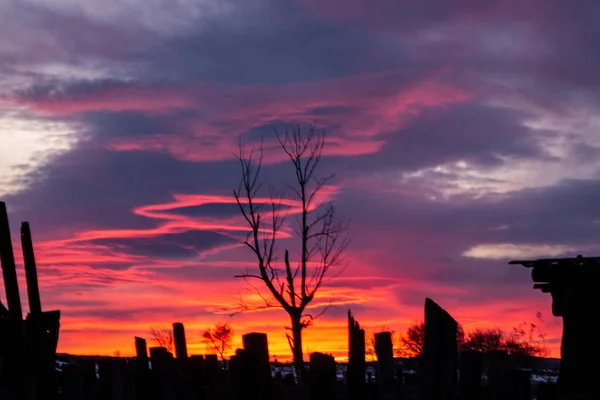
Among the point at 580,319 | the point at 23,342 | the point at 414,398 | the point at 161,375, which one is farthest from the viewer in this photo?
the point at 580,319

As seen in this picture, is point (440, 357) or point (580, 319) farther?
point (580, 319)

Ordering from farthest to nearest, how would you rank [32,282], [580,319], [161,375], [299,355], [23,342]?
[299,355] → [580,319] → [32,282] → [23,342] → [161,375]

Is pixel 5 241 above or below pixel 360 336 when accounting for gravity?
above

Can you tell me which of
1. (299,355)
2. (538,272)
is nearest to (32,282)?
(538,272)

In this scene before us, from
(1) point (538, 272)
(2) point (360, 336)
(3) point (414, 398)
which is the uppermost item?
(1) point (538, 272)

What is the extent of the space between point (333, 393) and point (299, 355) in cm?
1703

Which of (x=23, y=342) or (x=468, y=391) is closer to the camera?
(x=468, y=391)

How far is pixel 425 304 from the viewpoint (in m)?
7.27

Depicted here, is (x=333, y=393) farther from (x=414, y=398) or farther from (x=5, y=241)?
(x=5, y=241)

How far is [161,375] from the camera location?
923 cm

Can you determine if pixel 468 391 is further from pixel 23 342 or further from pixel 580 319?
pixel 580 319

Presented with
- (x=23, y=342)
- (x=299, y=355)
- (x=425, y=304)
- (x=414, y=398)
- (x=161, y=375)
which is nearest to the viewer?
(x=425, y=304)

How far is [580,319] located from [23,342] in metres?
9.81

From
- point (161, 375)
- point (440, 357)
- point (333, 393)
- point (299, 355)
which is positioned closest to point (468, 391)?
point (440, 357)
